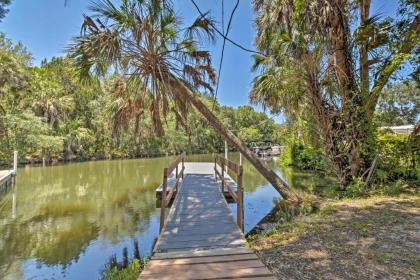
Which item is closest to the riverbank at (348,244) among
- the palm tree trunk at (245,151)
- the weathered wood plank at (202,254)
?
the weathered wood plank at (202,254)

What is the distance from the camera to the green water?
431 centimetres

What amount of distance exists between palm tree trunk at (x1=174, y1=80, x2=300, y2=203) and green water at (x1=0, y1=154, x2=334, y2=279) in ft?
2.65

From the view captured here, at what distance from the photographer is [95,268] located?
420cm

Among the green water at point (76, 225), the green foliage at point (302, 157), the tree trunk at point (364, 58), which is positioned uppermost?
the tree trunk at point (364, 58)

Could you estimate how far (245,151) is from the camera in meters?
6.70

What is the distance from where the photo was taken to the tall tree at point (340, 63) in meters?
6.36

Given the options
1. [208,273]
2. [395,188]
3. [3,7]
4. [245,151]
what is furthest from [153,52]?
[395,188]

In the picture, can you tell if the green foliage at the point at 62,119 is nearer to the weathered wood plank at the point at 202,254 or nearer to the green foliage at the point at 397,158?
the green foliage at the point at 397,158

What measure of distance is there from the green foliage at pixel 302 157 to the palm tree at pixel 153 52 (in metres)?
6.65

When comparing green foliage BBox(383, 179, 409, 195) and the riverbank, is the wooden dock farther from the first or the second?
green foliage BBox(383, 179, 409, 195)

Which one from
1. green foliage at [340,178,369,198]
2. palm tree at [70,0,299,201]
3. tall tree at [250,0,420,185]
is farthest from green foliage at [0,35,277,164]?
green foliage at [340,178,369,198]

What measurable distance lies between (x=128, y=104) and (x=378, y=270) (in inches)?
257

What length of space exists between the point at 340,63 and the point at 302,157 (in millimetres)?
8482

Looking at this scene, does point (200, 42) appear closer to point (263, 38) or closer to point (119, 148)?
point (263, 38)
